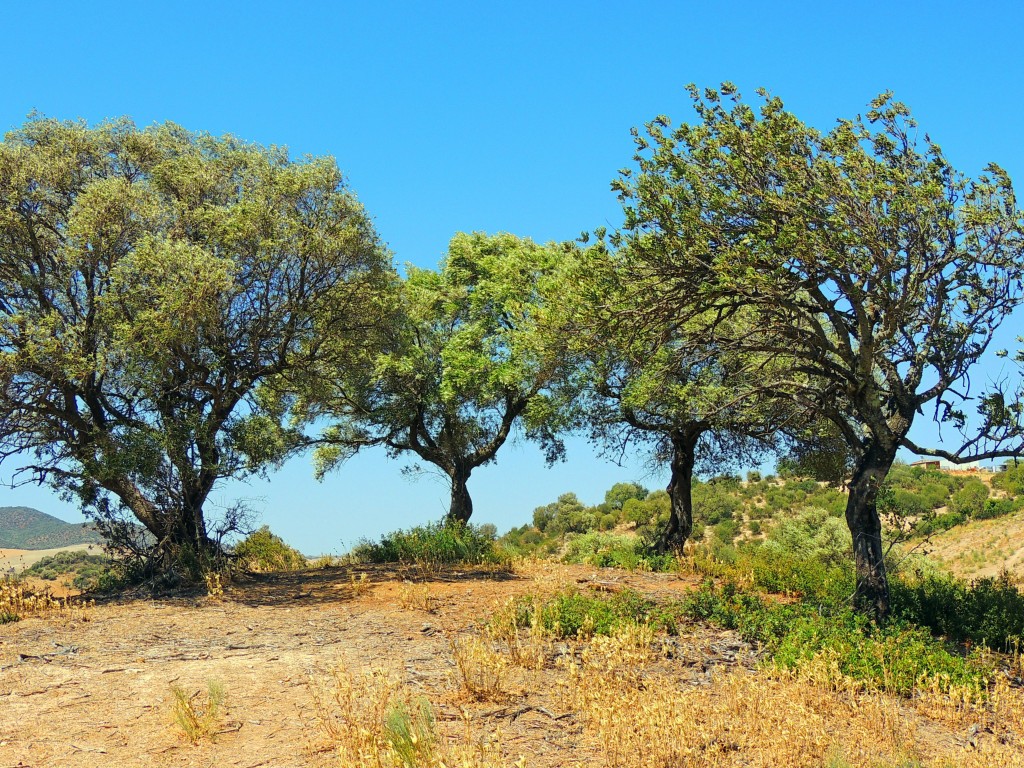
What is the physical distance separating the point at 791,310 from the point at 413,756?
9.93 meters

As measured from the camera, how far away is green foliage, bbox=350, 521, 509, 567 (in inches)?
822

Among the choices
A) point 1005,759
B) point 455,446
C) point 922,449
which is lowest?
point 1005,759

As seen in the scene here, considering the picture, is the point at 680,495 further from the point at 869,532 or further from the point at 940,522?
the point at 940,522

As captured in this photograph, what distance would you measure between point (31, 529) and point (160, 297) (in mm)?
78512

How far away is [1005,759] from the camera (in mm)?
7234

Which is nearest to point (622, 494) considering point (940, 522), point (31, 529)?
point (940, 522)

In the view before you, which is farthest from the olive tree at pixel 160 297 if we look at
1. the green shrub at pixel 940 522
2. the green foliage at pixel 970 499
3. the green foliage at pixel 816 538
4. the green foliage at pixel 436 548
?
the green foliage at pixel 970 499

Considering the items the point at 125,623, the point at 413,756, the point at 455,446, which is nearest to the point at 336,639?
the point at 125,623

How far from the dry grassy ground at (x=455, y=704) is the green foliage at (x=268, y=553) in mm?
9042

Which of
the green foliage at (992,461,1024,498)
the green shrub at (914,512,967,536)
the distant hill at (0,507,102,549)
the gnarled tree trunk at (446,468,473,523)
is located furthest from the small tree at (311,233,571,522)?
the distant hill at (0,507,102,549)

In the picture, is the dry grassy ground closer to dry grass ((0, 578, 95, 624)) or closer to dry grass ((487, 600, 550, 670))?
dry grass ((487, 600, 550, 670))

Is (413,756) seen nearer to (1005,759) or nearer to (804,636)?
(1005,759)

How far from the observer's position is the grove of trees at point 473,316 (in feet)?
44.5

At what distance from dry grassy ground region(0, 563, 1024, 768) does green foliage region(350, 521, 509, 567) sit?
726cm
